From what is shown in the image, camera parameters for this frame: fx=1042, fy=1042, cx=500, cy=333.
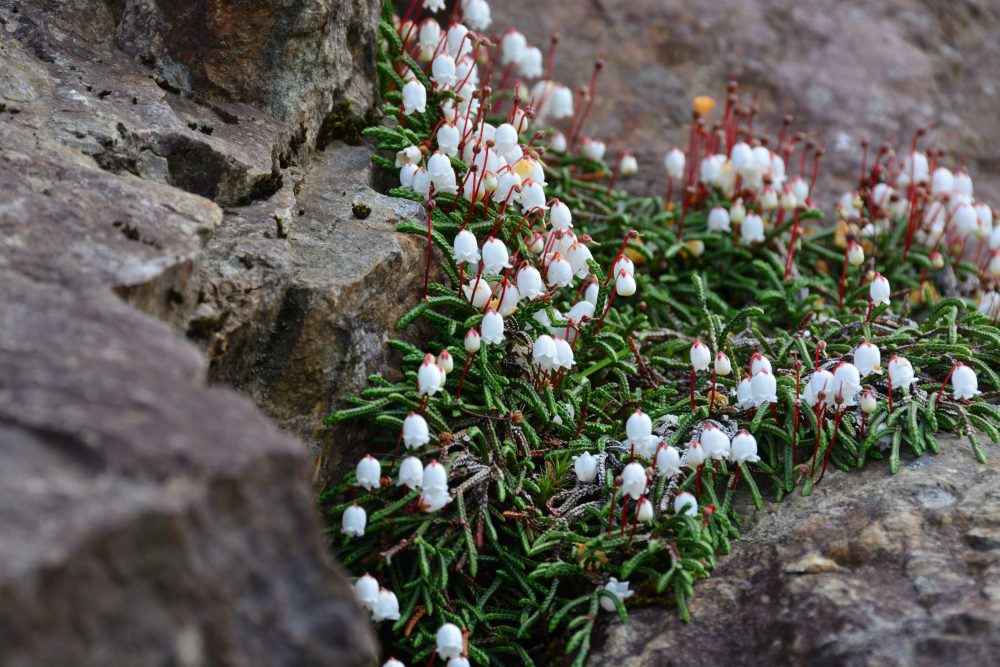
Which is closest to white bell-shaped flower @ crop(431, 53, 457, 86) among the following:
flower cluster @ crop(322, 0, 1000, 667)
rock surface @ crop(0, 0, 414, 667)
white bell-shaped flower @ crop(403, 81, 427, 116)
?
flower cluster @ crop(322, 0, 1000, 667)

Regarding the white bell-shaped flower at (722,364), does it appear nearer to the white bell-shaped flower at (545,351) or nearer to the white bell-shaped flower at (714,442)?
the white bell-shaped flower at (714,442)

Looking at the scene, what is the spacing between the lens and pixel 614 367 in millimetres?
5121

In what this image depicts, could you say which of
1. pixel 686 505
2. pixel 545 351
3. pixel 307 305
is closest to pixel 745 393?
pixel 686 505

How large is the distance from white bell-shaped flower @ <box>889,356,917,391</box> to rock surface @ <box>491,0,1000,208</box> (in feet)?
9.99

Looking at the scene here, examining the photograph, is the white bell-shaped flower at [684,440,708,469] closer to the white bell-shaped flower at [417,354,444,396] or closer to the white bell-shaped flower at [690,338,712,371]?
the white bell-shaped flower at [690,338,712,371]

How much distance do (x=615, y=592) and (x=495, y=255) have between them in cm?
154

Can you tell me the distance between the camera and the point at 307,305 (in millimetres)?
4285

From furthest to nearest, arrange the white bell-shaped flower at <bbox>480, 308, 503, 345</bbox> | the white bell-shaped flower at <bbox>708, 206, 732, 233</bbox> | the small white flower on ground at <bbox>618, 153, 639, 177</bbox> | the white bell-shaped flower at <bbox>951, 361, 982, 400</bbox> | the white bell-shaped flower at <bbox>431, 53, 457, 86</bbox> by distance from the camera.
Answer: the small white flower on ground at <bbox>618, 153, 639, 177</bbox>, the white bell-shaped flower at <bbox>708, 206, 732, 233</bbox>, the white bell-shaped flower at <bbox>431, 53, 457, 86</bbox>, the white bell-shaped flower at <bbox>951, 361, 982, 400</bbox>, the white bell-shaped flower at <bbox>480, 308, 503, 345</bbox>

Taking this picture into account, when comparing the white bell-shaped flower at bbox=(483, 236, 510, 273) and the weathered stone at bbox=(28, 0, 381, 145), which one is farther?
the weathered stone at bbox=(28, 0, 381, 145)

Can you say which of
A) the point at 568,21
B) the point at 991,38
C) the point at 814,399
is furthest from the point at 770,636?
the point at 991,38

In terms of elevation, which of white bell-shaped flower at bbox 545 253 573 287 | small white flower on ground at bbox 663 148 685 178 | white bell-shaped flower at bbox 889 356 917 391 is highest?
small white flower on ground at bbox 663 148 685 178

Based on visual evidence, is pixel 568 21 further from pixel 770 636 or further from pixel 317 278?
pixel 770 636

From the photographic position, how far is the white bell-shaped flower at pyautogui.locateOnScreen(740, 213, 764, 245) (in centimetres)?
612

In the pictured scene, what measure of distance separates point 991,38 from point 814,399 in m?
6.35
